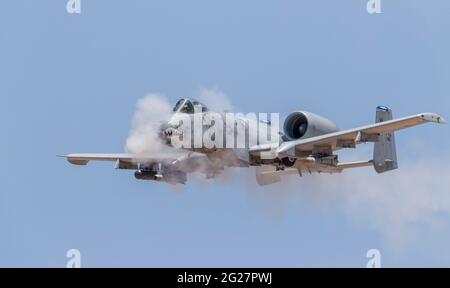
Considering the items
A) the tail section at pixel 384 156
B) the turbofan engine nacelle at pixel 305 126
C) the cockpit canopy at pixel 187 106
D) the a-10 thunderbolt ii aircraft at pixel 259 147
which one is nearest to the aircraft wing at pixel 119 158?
the a-10 thunderbolt ii aircraft at pixel 259 147

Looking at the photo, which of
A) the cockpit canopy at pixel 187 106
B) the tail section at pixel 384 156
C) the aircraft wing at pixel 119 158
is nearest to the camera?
the cockpit canopy at pixel 187 106

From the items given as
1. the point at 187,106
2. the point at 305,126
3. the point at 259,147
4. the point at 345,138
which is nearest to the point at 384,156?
the point at 305,126

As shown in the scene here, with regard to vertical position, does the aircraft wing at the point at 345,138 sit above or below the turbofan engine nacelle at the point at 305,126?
below

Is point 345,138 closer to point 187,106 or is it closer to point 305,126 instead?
point 305,126

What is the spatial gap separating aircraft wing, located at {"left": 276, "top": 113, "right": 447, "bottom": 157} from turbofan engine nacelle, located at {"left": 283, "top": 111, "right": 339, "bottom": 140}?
73 cm

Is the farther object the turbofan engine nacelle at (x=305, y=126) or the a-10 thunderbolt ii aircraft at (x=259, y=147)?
the turbofan engine nacelle at (x=305, y=126)

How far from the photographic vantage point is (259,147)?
1772 inches

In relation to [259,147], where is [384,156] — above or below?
above

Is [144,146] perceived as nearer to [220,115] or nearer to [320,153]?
[220,115]

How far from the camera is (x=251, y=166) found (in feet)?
153

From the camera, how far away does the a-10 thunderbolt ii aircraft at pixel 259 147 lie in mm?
43438

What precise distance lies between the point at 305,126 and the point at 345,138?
2624 millimetres

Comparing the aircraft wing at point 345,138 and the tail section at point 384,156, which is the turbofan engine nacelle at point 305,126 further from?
the tail section at point 384,156
